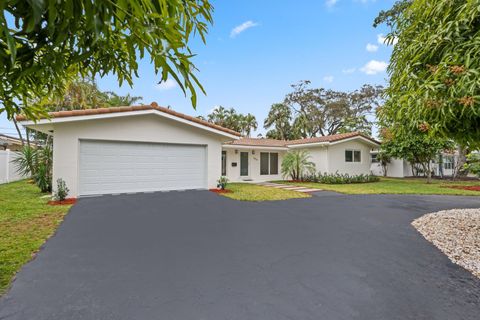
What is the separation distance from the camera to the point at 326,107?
3416cm

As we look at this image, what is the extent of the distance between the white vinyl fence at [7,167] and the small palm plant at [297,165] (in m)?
16.7

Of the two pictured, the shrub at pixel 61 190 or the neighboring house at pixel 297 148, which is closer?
the shrub at pixel 61 190

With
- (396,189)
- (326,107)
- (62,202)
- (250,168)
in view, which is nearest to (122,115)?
(62,202)

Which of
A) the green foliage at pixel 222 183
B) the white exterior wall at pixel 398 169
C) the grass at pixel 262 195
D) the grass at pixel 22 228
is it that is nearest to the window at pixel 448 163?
the white exterior wall at pixel 398 169

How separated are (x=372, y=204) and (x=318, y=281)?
6.81 m

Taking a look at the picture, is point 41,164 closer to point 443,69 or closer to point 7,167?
point 7,167

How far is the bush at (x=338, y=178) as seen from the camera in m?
16.8

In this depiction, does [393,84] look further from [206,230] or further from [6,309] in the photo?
[6,309]

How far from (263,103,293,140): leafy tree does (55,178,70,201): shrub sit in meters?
29.3

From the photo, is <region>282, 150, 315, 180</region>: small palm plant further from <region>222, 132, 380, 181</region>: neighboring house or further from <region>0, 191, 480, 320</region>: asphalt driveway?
<region>0, 191, 480, 320</region>: asphalt driveway

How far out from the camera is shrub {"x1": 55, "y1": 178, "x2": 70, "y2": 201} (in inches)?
326

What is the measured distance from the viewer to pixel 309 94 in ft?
114

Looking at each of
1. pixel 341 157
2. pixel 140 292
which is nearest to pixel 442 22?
pixel 140 292

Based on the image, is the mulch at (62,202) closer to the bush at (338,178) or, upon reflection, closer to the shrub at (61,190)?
the shrub at (61,190)
